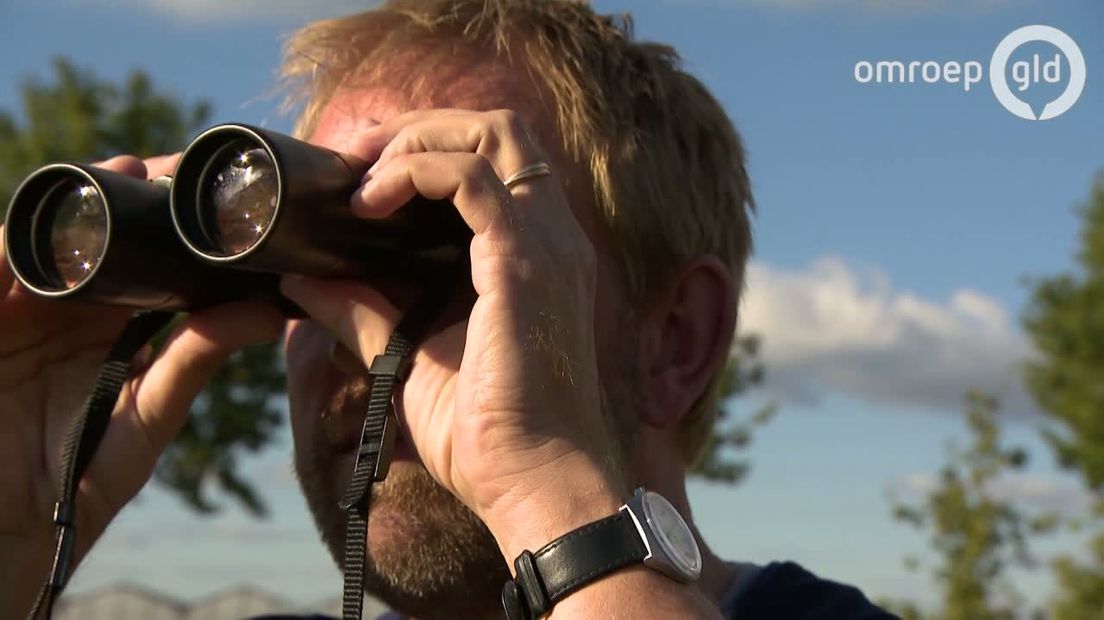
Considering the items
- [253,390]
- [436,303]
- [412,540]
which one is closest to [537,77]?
[436,303]

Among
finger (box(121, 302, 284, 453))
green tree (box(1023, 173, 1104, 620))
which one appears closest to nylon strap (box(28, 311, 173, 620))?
finger (box(121, 302, 284, 453))

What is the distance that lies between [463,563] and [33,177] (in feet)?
2.95

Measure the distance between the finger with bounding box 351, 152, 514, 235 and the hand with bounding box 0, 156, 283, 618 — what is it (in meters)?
0.63

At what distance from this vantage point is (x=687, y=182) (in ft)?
8.18

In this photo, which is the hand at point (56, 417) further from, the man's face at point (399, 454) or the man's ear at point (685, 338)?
the man's ear at point (685, 338)

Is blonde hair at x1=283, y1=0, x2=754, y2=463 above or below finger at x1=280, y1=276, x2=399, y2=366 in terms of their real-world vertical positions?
above

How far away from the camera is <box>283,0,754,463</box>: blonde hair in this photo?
232cm

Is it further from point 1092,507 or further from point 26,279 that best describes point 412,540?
point 1092,507

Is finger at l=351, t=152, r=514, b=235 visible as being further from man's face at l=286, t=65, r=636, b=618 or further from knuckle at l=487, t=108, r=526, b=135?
man's face at l=286, t=65, r=636, b=618

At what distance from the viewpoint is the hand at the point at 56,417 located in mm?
2371

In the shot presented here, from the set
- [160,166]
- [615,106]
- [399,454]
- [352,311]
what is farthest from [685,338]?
[160,166]

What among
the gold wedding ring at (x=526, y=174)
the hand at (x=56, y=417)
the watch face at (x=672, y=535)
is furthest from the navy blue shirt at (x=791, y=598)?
the hand at (x=56, y=417)

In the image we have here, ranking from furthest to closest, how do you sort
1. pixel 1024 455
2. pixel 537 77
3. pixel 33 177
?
pixel 1024 455 → pixel 537 77 → pixel 33 177

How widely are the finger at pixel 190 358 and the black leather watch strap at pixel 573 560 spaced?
700mm
